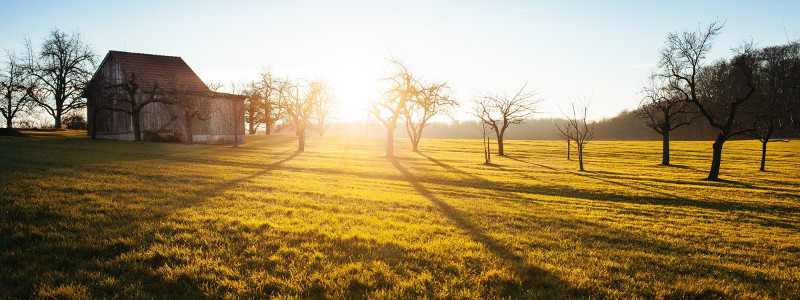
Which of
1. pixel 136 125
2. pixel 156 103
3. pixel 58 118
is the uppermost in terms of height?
pixel 156 103

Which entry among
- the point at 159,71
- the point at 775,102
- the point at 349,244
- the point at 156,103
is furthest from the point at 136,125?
the point at 775,102

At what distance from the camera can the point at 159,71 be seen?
36.7m

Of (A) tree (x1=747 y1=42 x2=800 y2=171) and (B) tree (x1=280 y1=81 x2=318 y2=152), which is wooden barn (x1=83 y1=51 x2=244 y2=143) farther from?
(A) tree (x1=747 y1=42 x2=800 y2=171)

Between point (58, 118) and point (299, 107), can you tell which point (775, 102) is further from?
point (58, 118)

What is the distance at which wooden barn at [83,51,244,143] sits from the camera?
3284 cm

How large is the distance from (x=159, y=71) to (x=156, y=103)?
4.35 metres

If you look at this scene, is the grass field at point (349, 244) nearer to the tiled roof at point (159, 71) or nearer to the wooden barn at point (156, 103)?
the wooden barn at point (156, 103)

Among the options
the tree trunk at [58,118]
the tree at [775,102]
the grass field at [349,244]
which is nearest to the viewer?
the grass field at [349,244]

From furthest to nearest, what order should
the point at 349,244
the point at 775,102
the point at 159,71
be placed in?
the point at 159,71, the point at 775,102, the point at 349,244

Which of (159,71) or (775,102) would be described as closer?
(775,102)

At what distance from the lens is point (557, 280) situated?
16.3 ft

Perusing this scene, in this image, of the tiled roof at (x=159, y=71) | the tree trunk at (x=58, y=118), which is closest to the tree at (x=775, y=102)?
the tiled roof at (x=159, y=71)

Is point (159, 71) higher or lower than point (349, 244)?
higher

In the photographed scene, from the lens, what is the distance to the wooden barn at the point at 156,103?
32.8 metres
